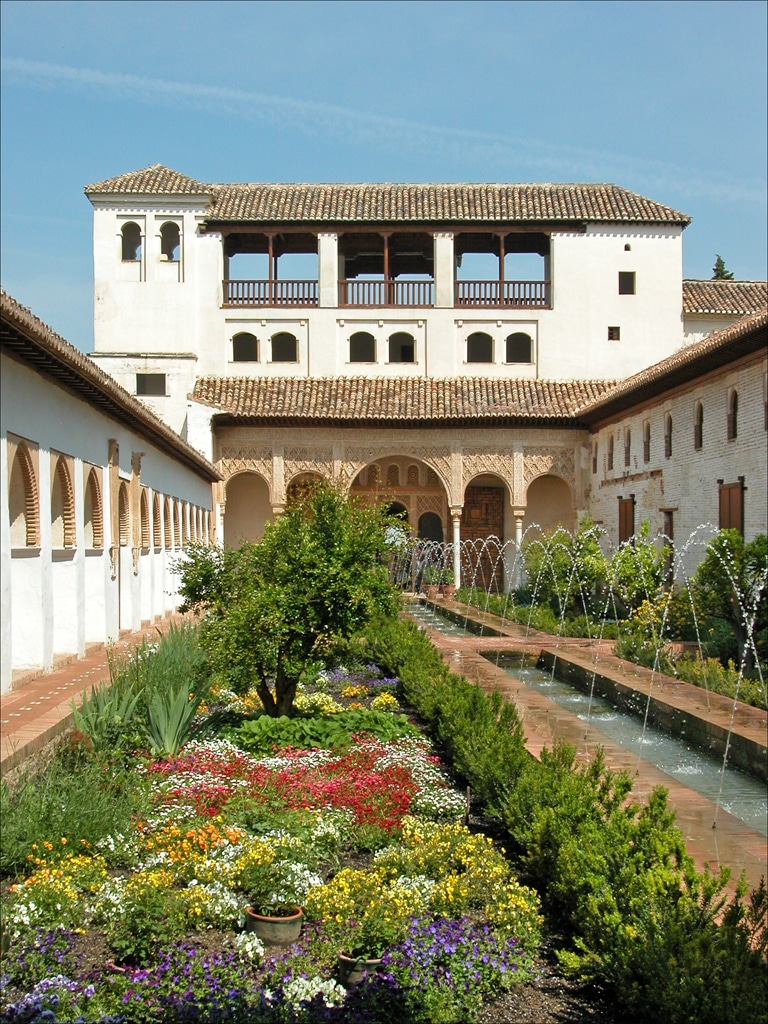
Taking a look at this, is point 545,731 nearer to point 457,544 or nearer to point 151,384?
point 457,544

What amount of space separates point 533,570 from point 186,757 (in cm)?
1831

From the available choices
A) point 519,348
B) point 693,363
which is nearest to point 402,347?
point 519,348

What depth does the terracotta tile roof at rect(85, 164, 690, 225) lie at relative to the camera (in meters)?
32.1

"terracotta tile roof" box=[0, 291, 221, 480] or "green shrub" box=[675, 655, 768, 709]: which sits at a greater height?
"terracotta tile roof" box=[0, 291, 221, 480]

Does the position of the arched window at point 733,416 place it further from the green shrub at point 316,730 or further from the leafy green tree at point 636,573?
the green shrub at point 316,730

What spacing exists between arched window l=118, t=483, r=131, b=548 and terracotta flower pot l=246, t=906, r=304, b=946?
A: 501 inches

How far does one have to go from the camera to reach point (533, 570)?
25797mm

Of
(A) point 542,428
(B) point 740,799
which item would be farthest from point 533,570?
(B) point 740,799

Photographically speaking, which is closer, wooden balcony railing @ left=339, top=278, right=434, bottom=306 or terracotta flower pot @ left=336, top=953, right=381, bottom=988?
terracotta flower pot @ left=336, top=953, right=381, bottom=988

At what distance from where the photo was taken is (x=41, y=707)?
953cm

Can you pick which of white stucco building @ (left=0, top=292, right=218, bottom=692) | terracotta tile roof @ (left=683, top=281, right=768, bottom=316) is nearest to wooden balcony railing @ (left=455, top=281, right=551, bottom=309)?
terracotta tile roof @ (left=683, top=281, right=768, bottom=316)

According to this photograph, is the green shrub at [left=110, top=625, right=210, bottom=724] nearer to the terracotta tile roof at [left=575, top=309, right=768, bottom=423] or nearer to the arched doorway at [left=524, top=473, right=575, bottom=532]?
the terracotta tile roof at [left=575, top=309, right=768, bottom=423]

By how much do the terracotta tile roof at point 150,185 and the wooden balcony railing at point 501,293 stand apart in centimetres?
782

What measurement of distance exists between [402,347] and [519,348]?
3.45m
